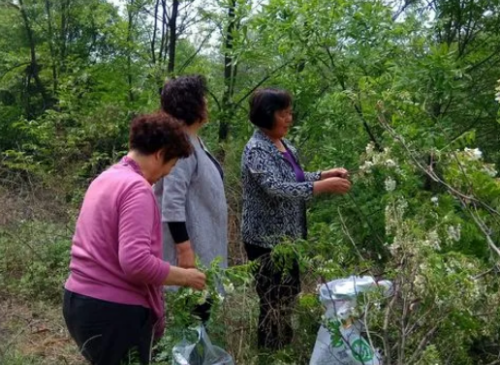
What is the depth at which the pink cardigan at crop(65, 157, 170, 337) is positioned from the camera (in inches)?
104

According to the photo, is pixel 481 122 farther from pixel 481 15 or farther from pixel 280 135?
pixel 280 135

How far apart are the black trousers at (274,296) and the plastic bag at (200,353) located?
0.52m

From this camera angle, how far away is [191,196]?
342cm

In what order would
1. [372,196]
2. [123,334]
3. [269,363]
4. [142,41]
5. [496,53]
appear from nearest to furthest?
[123,334]
[269,363]
[372,196]
[496,53]
[142,41]

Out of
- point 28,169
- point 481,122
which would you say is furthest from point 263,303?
point 28,169

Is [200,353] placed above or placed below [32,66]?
below

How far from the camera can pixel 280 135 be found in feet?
12.6

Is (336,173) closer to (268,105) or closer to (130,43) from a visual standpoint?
(268,105)

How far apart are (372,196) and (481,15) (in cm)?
219

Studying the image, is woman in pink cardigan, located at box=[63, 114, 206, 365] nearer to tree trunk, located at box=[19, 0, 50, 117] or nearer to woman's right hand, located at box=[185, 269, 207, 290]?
woman's right hand, located at box=[185, 269, 207, 290]

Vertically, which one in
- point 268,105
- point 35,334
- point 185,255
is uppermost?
point 268,105

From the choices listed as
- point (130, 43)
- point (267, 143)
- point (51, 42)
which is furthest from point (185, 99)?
point (51, 42)

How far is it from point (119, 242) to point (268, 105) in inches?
55.4

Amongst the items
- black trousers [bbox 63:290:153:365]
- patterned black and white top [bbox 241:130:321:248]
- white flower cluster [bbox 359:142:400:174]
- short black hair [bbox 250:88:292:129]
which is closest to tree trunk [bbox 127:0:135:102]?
short black hair [bbox 250:88:292:129]
